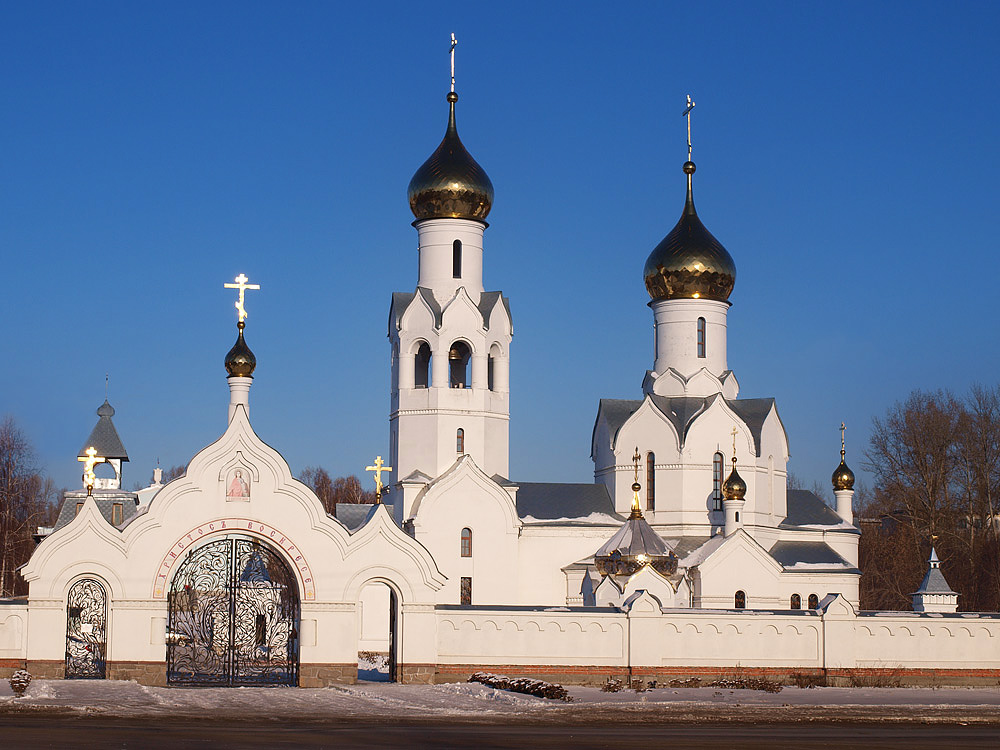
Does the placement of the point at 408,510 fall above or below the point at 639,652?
above

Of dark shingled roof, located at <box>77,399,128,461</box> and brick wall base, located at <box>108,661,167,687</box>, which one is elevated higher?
dark shingled roof, located at <box>77,399,128,461</box>

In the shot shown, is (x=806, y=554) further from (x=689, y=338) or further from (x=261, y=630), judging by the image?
(x=261, y=630)

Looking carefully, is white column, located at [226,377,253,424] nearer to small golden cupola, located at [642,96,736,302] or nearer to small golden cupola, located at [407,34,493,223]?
small golden cupola, located at [407,34,493,223]

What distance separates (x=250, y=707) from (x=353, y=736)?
4.26m

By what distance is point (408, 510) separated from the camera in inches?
1367

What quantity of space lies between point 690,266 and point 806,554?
8.04 meters

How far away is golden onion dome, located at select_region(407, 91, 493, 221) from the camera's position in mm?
36281

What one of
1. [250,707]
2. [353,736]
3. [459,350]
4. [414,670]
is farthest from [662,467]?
[353,736]

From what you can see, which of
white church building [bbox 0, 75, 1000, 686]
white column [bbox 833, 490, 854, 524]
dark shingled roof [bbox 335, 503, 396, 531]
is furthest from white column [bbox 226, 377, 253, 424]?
white column [bbox 833, 490, 854, 524]

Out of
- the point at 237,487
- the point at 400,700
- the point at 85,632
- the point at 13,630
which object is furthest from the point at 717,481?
the point at 13,630

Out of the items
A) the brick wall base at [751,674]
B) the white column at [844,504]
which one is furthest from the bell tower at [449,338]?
the white column at [844,504]

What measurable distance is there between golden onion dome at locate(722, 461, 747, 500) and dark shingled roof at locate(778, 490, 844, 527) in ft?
9.99

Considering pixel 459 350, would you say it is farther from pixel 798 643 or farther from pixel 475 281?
pixel 798 643

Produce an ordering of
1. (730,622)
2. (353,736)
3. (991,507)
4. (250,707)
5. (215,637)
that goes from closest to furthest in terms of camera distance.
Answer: (353,736) < (250,707) < (215,637) < (730,622) < (991,507)
